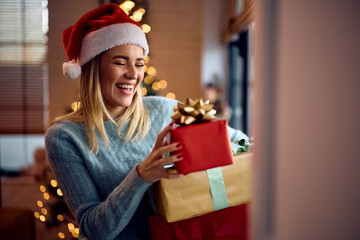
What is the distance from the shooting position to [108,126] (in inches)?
41.7

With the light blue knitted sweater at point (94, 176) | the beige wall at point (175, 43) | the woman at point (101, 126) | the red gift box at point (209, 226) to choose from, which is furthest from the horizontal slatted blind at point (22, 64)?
the red gift box at point (209, 226)

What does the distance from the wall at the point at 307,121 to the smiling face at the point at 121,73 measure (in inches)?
27.0

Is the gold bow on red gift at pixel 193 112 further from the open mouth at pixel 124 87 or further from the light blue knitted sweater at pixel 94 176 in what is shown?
the open mouth at pixel 124 87

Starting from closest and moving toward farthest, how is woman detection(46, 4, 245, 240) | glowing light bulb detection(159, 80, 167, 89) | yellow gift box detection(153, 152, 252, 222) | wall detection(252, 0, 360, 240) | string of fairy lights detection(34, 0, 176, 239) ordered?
wall detection(252, 0, 360, 240) → yellow gift box detection(153, 152, 252, 222) → woman detection(46, 4, 245, 240) → string of fairy lights detection(34, 0, 176, 239) → glowing light bulb detection(159, 80, 167, 89)

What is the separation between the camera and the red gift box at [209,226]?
2.65ft

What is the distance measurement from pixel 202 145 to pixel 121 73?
455 millimetres

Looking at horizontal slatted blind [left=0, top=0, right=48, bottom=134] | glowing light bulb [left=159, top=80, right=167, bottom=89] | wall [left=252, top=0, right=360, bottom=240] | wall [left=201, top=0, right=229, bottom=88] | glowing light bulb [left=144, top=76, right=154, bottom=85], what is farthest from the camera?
wall [left=201, top=0, right=229, bottom=88]

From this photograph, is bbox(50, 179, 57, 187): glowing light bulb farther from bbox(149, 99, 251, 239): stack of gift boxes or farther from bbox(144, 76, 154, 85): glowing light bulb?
bbox(149, 99, 251, 239): stack of gift boxes

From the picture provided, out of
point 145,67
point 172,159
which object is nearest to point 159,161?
point 172,159

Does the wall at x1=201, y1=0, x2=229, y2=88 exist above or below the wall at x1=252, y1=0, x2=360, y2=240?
above

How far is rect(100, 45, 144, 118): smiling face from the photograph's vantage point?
3.26 feet

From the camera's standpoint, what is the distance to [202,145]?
685 millimetres

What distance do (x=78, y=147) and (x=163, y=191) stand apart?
35 cm

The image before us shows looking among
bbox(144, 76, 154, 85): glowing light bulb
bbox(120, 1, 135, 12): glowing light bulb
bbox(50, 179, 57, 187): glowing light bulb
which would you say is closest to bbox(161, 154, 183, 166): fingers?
bbox(120, 1, 135, 12): glowing light bulb
